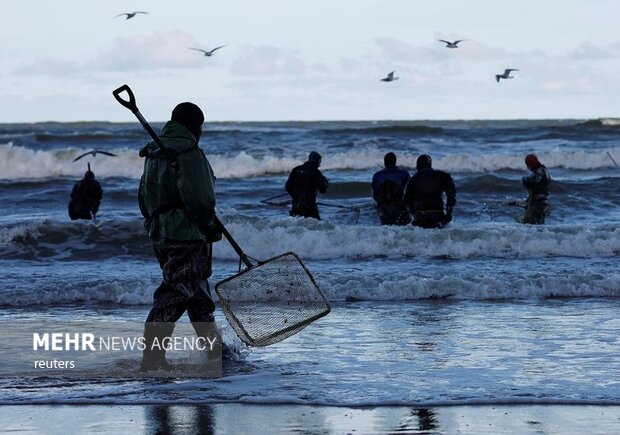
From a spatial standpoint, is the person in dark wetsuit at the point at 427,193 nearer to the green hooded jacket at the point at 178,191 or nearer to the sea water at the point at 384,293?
the sea water at the point at 384,293

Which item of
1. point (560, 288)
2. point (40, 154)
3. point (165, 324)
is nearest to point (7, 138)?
point (40, 154)

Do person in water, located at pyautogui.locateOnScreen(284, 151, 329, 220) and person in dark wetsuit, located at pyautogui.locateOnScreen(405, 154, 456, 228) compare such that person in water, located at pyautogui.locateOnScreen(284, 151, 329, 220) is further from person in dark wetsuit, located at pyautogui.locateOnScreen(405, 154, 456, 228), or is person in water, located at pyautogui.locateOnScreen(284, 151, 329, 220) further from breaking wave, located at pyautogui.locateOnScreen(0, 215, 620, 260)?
person in dark wetsuit, located at pyautogui.locateOnScreen(405, 154, 456, 228)

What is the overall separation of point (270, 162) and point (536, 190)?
21.2m

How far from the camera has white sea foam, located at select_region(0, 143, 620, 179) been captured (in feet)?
122

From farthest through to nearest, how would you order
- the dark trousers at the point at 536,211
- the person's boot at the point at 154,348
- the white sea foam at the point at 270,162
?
the white sea foam at the point at 270,162 < the dark trousers at the point at 536,211 < the person's boot at the point at 154,348

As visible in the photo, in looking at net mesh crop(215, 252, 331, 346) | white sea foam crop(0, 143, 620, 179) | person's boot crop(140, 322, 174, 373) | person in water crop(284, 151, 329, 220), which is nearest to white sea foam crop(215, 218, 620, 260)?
person in water crop(284, 151, 329, 220)

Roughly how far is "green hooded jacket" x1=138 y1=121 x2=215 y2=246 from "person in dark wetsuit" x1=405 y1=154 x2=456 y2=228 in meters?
7.24

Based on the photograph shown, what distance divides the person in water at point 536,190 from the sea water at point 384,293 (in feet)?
0.94

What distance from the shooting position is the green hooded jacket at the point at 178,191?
23.7 ft

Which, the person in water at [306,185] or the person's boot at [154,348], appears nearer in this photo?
the person's boot at [154,348]

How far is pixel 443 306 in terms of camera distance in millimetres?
11555

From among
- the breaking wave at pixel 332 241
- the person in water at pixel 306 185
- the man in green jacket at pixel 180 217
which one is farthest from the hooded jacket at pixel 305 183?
the man in green jacket at pixel 180 217

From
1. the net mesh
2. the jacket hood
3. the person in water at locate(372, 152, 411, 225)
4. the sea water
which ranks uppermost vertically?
the jacket hood

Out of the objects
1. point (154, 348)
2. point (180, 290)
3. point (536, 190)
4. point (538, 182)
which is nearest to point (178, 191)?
point (180, 290)
